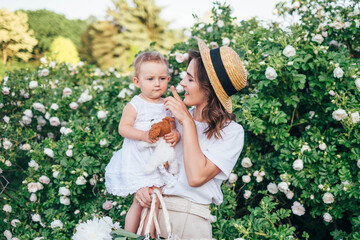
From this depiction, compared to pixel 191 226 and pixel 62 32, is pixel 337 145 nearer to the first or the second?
pixel 191 226

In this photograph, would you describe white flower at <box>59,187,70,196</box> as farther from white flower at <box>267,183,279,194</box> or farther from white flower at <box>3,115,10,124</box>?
white flower at <box>267,183,279,194</box>

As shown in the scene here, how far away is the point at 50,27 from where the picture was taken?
2245cm

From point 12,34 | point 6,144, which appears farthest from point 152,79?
point 12,34

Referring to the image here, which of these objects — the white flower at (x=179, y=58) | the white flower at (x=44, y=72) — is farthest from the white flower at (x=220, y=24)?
the white flower at (x=44, y=72)

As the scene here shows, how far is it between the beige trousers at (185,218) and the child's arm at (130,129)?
0.39m

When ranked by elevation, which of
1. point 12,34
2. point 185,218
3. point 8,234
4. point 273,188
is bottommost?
point 8,234

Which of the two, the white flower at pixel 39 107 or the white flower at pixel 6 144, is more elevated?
the white flower at pixel 39 107

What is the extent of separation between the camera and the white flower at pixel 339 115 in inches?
106

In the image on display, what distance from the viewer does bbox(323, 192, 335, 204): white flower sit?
8.83ft

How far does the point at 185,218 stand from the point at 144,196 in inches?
10.6

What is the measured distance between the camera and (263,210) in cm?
266

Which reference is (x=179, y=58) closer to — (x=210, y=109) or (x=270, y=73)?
(x=270, y=73)

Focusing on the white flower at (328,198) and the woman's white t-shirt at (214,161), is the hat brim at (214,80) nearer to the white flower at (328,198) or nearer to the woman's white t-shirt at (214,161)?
the woman's white t-shirt at (214,161)

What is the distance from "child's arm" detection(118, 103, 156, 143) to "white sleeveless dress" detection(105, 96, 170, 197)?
0.11ft
